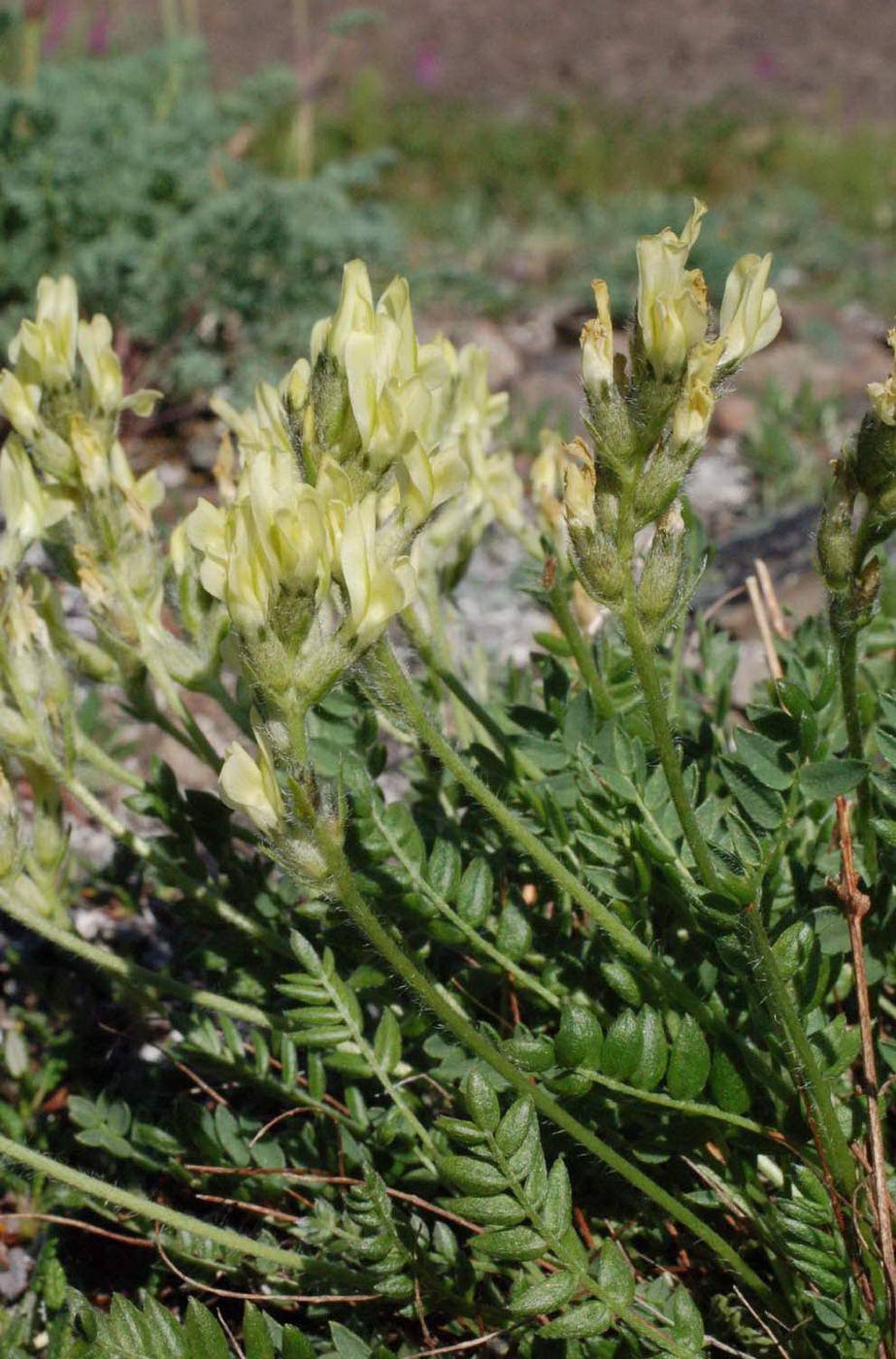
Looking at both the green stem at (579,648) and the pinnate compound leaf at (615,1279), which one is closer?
the pinnate compound leaf at (615,1279)

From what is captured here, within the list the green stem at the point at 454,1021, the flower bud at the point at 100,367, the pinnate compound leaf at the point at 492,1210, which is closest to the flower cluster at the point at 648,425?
the green stem at the point at 454,1021

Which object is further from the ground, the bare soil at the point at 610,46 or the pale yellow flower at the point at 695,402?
the pale yellow flower at the point at 695,402

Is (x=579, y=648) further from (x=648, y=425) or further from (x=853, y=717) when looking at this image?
(x=648, y=425)

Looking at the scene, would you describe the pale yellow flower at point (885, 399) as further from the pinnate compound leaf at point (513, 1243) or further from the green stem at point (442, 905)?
the pinnate compound leaf at point (513, 1243)

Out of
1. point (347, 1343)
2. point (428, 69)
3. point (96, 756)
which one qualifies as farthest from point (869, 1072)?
point (428, 69)

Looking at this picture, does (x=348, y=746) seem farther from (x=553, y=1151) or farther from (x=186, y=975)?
(x=186, y=975)

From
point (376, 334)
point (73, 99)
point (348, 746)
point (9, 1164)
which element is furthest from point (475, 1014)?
point (73, 99)

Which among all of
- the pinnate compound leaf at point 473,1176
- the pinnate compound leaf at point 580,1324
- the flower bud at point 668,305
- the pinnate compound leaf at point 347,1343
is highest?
the flower bud at point 668,305
